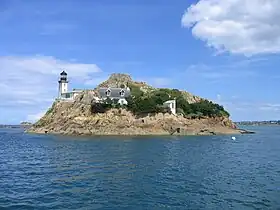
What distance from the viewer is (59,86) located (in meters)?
164

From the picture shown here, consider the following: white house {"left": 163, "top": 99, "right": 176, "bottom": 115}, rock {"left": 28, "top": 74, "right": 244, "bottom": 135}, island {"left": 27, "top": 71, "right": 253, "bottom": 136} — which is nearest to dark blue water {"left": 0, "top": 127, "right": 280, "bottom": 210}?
rock {"left": 28, "top": 74, "right": 244, "bottom": 135}

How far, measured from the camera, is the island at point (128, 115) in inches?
5335

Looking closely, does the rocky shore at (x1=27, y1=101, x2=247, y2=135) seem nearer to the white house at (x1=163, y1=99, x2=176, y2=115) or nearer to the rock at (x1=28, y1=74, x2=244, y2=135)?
the rock at (x1=28, y1=74, x2=244, y2=135)

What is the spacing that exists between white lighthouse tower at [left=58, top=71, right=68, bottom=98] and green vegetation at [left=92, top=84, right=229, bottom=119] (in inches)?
1110

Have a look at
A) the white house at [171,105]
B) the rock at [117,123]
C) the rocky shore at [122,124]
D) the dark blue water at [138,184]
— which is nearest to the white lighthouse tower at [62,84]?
the rock at [117,123]

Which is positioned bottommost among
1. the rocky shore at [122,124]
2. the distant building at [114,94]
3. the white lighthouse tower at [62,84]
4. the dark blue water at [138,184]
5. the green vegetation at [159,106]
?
the dark blue water at [138,184]

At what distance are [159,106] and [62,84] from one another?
46419mm

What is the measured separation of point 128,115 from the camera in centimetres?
13862

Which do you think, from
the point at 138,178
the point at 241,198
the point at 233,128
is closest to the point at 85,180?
the point at 138,178

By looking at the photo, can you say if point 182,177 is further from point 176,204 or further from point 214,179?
point 176,204

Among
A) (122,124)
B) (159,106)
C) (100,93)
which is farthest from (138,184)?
(100,93)

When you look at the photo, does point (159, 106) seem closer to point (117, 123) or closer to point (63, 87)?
point (117, 123)

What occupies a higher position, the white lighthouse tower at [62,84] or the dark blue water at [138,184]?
the white lighthouse tower at [62,84]

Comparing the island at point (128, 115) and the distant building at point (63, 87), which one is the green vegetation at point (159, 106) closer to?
the island at point (128, 115)
